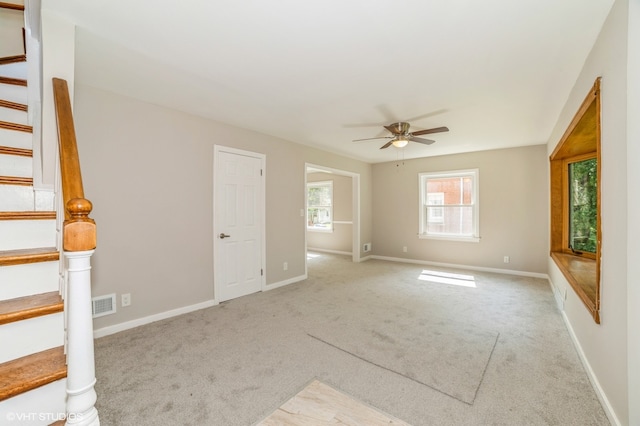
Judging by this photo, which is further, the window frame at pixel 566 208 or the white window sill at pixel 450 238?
the white window sill at pixel 450 238

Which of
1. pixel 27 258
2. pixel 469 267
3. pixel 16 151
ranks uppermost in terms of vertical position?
pixel 16 151

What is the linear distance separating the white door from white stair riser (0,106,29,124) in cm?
173

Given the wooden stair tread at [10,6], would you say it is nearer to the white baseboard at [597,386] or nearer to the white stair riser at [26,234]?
the white stair riser at [26,234]

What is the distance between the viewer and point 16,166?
2.06 meters

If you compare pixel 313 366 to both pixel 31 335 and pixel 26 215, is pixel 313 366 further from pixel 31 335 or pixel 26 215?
pixel 26 215

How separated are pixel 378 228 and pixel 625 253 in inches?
214

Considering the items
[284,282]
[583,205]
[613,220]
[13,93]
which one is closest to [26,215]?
[13,93]

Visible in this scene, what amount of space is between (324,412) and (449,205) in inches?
207

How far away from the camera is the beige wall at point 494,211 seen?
16.3 ft

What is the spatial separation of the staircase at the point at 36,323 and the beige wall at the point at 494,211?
598 centimetres

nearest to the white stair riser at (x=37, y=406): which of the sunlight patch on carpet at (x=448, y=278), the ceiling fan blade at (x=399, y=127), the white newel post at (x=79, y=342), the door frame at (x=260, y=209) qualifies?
the white newel post at (x=79, y=342)

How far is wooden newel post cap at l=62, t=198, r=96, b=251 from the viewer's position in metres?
0.96

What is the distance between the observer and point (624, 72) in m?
1.45

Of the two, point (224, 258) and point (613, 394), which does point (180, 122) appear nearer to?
point (224, 258)
